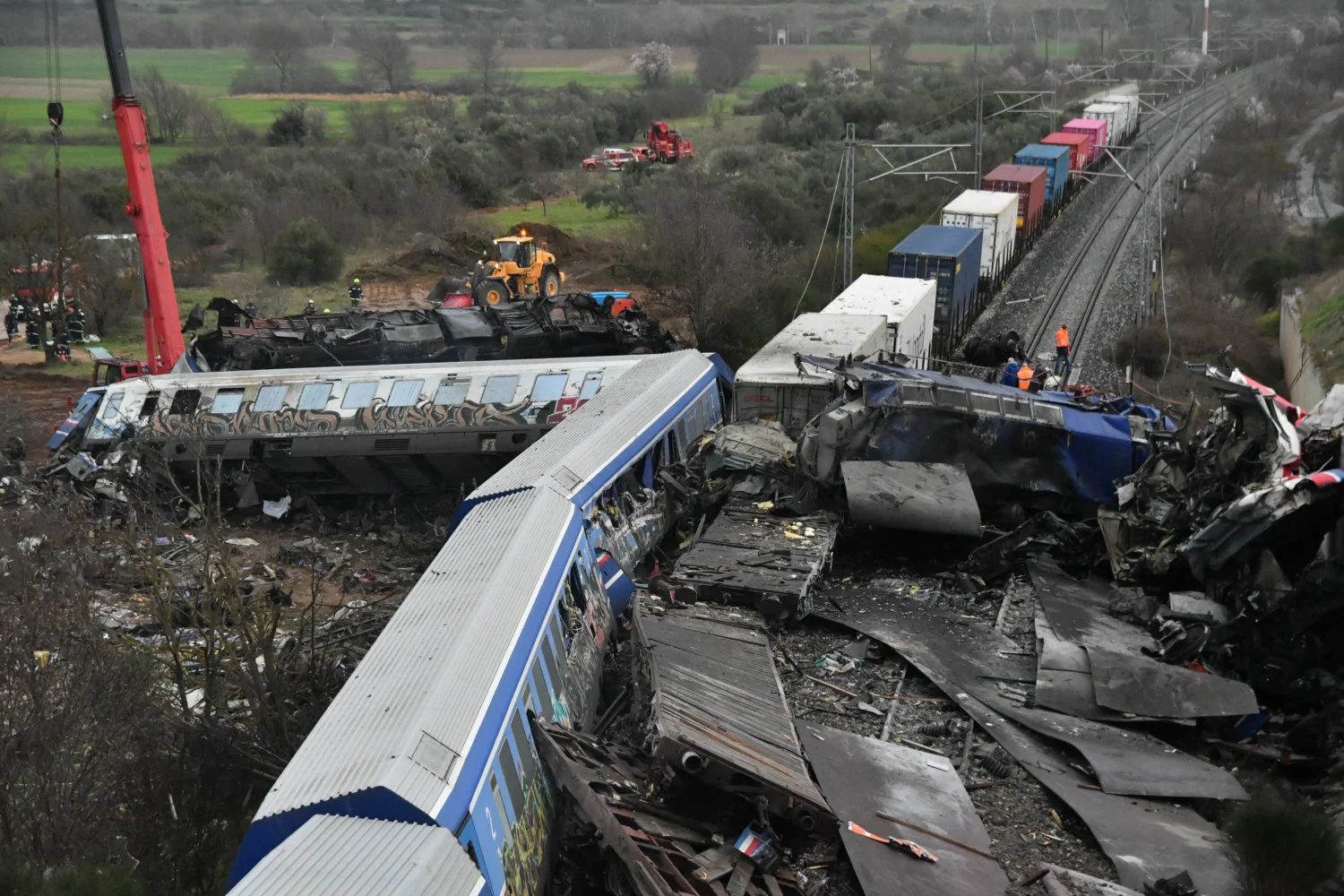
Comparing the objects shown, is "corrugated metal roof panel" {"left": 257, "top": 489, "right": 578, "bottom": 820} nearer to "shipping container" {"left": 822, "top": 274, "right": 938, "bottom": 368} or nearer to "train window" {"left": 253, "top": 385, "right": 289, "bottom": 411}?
"train window" {"left": 253, "top": 385, "right": 289, "bottom": 411}

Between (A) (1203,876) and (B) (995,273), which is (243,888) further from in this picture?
(B) (995,273)

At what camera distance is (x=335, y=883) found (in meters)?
6.35

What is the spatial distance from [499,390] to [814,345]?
5.67 m

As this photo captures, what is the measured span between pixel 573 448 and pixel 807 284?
17.4m

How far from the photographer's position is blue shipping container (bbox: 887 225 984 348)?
92.3ft

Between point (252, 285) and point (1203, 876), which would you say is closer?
point (1203, 876)

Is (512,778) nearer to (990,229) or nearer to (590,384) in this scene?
(590,384)

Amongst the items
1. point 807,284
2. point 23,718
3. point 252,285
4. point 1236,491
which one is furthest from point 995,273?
point 23,718

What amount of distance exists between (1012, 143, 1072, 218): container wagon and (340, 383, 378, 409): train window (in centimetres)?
2889

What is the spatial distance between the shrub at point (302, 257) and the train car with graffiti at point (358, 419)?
21416mm

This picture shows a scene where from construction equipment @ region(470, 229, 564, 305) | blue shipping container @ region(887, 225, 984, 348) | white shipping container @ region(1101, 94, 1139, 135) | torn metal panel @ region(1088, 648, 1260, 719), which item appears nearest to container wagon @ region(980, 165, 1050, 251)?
blue shipping container @ region(887, 225, 984, 348)

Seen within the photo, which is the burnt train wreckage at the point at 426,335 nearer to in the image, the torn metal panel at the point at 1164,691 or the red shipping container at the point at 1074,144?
the torn metal panel at the point at 1164,691

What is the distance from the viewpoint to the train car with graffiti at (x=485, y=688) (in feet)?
23.4

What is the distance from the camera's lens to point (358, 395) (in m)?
20.1
